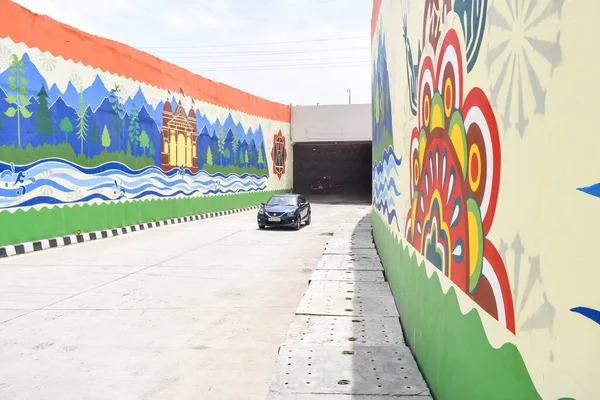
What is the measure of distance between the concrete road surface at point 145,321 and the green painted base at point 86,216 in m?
1.25

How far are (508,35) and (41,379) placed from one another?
15.1 ft

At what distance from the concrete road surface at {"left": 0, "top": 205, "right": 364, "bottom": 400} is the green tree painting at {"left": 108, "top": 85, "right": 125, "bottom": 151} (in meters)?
5.70

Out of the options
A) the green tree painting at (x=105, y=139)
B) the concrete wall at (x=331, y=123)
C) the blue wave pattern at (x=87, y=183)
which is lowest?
the blue wave pattern at (x=87, y=183)

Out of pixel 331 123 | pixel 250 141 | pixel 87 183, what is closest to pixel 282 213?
pixel 87 183

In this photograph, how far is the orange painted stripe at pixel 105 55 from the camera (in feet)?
43.7

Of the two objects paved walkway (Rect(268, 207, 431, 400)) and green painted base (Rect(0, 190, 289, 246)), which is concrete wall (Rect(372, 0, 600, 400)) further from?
green painted base (Rect(0, 190, 289, 246))

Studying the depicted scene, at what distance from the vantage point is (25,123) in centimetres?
1357

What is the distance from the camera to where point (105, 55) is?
1706cm

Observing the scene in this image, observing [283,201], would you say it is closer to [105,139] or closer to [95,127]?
[105,139]

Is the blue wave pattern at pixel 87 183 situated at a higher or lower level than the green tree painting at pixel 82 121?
lower

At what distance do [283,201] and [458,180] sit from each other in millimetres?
17057

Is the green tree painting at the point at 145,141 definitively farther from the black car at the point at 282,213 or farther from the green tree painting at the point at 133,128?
the black car at the point at 282,213

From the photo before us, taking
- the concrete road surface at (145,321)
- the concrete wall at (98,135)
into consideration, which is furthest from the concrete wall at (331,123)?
the concrete road surface at (145,321)

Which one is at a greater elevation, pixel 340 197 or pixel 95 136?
pixel 95 136
